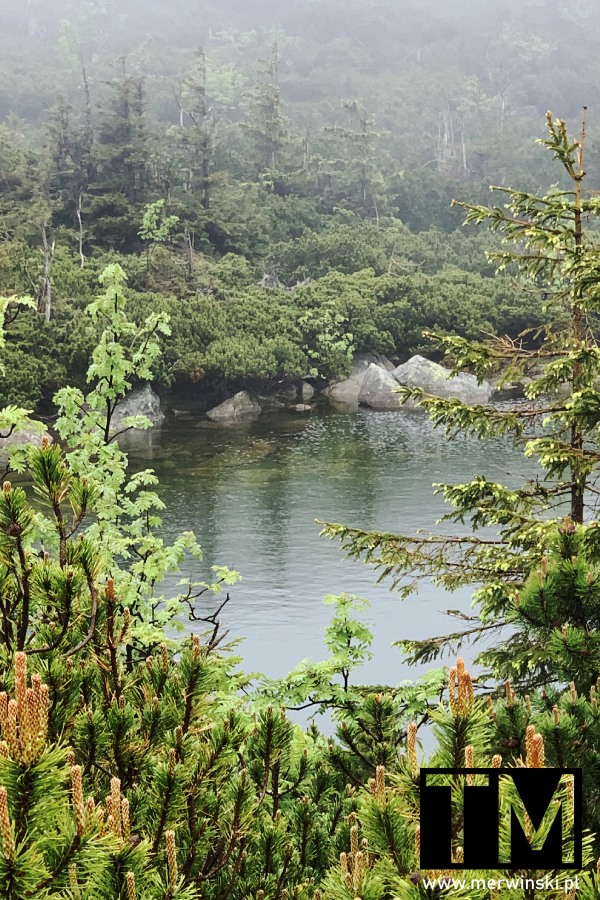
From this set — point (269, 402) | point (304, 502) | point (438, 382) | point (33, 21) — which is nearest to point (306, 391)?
point (269, 402)

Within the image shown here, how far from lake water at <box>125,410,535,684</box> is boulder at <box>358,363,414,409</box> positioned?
0.64m

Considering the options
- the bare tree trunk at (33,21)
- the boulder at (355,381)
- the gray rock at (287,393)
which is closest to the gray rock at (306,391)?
the gray rock at (287,393)

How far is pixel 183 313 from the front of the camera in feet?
79.0

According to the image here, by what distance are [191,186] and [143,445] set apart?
19.3 metres

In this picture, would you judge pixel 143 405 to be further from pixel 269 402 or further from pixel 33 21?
pixel 33 21

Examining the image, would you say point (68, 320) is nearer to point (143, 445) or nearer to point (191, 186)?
point (143, 445)

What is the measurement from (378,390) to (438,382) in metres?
1.51

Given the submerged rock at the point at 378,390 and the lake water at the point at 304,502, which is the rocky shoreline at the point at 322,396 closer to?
the submerged rock at the point at 378,390

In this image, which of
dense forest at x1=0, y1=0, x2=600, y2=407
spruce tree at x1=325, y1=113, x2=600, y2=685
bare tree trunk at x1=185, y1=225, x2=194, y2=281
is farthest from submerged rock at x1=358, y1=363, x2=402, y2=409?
spruce tree at x1=325, y1=113, x2=600, y2=685

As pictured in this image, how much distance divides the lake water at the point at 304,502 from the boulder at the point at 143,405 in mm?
518

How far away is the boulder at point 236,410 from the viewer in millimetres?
20906

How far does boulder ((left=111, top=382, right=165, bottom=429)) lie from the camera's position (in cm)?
1959

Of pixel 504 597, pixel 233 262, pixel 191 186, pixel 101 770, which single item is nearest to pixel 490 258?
pixel 504 597

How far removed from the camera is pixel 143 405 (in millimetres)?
20094
